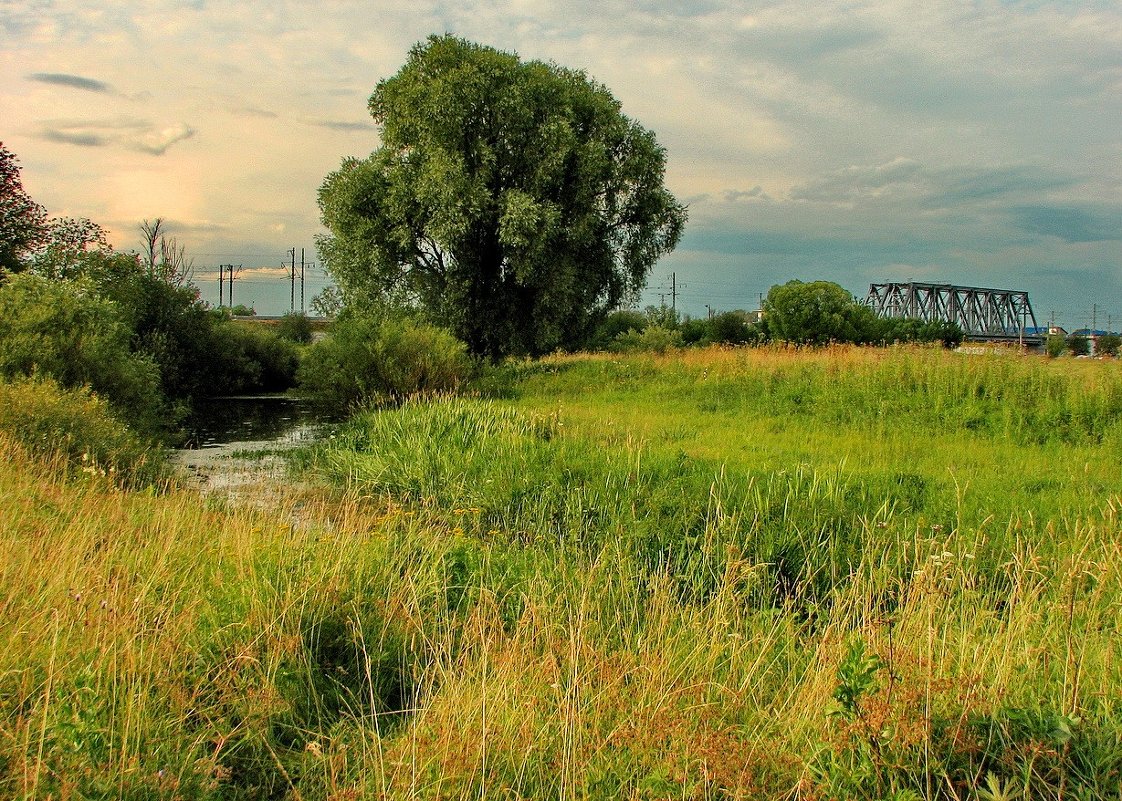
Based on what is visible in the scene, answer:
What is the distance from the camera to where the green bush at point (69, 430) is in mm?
10641

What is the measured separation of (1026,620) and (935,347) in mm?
15982

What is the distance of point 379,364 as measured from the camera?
2297 centimetres

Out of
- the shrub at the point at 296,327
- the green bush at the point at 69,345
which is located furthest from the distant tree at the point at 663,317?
the green bush at the point at 69,345

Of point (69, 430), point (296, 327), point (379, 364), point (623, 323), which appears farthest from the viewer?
point (623, 323)

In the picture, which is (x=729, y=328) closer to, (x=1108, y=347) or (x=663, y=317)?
(x=663, y=317)

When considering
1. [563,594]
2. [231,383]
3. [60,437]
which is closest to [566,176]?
[231,383]

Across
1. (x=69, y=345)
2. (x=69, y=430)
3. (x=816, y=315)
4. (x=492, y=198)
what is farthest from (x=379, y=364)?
(x=816, y=315)

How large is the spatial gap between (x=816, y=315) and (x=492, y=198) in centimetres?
3329

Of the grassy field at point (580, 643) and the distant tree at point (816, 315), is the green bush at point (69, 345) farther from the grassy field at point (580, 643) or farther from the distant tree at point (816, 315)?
the distant tree at point (816, 315)

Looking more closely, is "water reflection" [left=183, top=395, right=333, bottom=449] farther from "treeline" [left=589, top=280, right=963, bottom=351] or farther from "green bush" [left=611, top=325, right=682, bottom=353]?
"treeline" [left=589, top=280, right=963, bottom=351]

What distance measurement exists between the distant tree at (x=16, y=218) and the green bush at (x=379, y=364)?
22222 mm

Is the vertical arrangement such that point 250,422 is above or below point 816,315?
below

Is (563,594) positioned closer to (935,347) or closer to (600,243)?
(935,347)

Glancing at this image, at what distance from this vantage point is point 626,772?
10.8 feet
